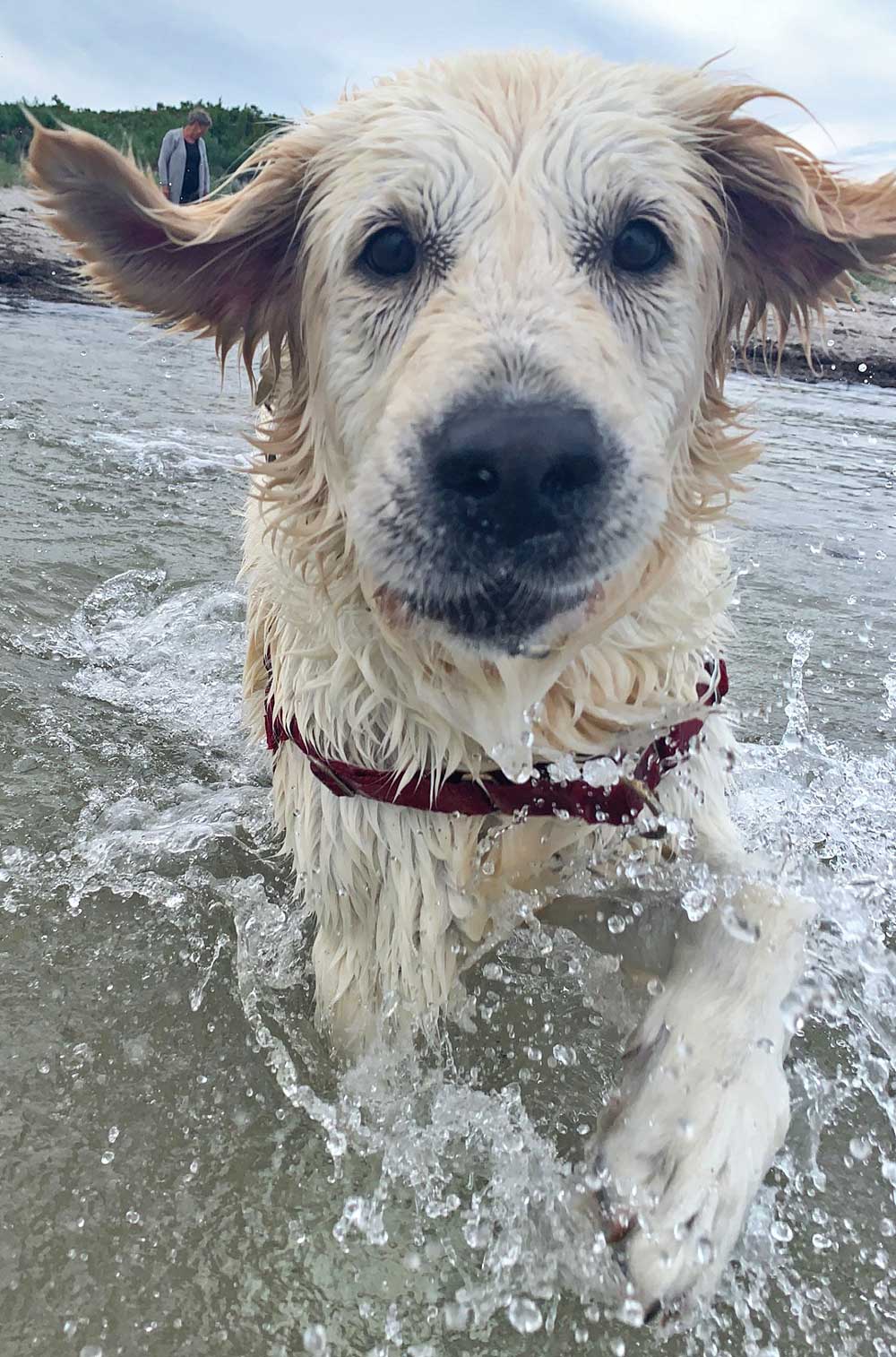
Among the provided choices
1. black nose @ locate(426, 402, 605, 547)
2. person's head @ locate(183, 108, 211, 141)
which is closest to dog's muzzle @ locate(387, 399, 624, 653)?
black nose @ locate(426, 402, 605, 547)

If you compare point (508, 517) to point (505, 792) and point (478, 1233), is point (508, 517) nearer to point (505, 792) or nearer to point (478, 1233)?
point (505, 792)

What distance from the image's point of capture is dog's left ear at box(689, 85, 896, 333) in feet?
9.48

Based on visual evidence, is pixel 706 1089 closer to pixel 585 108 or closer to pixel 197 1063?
pixel 197 1063

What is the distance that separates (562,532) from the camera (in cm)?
224

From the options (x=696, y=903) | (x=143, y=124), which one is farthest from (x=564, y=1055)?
(x=143, y=124)

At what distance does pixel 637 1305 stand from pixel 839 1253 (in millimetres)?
596

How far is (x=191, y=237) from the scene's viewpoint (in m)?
2.88

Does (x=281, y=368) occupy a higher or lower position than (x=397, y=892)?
higher

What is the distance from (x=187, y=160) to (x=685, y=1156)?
669 inches

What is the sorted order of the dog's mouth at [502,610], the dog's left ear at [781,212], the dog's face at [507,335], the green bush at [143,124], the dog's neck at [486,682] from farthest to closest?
the green bush at [143,124] → the dog's left ear at [781,212] → the dog's neck at [486,682] → the dog's mouth at [502,610] → the dog's face at [507,335]

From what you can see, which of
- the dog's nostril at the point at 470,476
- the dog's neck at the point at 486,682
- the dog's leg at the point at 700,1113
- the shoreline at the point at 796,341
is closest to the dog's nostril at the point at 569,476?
the dog's nostril at the point at 470,476

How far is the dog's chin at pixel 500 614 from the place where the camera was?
7.71 feet

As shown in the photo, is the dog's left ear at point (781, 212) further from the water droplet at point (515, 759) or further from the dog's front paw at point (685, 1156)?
the dog's front paw at point (685, 1156)

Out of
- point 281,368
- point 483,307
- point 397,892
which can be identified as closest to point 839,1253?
point 397,892
